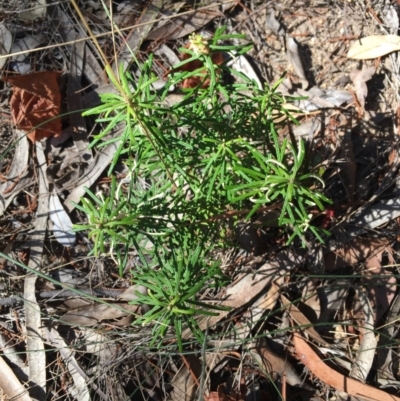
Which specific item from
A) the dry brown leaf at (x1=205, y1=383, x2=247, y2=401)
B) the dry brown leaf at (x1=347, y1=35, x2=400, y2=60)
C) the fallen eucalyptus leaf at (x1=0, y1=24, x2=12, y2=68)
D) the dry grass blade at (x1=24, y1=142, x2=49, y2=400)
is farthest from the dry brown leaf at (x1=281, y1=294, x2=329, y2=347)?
the fallen eucalyptus leaf at (x1=0, y1=24, x2=12, y2=68)

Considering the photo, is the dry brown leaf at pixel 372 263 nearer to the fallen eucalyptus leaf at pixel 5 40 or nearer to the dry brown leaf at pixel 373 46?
the dry brown leaf at pixel 373 46

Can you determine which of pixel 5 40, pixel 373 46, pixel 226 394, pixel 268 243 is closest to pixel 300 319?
pixel 268 243

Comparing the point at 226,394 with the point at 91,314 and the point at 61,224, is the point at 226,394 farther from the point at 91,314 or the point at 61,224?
the point at 61,224

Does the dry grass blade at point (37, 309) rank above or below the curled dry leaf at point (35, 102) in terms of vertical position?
below

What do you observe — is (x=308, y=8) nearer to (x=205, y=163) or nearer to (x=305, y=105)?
(x=305, y=105)

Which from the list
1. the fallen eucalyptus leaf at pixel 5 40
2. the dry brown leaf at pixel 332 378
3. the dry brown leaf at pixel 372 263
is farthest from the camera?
the fallen eucalyptus leaf at pixel 5 40

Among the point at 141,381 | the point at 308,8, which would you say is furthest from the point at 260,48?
the point at 141,381

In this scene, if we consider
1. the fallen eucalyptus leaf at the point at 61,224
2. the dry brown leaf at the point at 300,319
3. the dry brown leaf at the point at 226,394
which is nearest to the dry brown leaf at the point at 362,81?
the dry brown leaf at the point at 300,319
